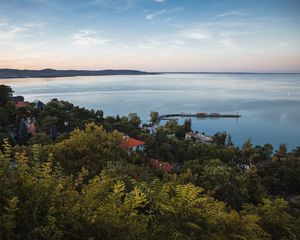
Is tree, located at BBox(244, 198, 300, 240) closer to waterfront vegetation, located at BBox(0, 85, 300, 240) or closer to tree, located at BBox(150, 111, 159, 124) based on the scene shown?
waterfront vegetation, located at BBox(0, 85, 300, 240)

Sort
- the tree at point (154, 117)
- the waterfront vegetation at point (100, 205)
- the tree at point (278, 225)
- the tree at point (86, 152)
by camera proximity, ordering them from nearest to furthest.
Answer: the waterfront vegetation at point (100, 205)
the tree at point (278, 225)
the tree at point (86, 152)
the tree at point (154, 117)

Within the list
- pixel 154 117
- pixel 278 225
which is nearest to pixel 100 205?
pixel 278 225

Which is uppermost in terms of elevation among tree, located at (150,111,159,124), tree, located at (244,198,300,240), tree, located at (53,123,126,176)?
tree, located at (53,123,126,176)

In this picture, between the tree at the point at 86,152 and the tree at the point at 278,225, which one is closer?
the tree at the point at 278,225

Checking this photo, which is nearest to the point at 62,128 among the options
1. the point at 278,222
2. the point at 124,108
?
the point at 278,222

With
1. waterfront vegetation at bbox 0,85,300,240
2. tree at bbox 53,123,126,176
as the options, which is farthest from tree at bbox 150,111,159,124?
tree at bbox 53,123,126,176

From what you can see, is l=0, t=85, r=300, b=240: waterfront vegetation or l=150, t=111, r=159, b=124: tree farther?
l=150, t=111, r=159, b=124: tree

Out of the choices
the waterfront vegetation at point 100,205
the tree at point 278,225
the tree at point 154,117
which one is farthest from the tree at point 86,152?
A: the tree at point 154,117

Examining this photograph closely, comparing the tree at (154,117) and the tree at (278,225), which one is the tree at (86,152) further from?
the tree at (154,117)

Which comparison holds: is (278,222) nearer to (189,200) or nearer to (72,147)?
(189,200)

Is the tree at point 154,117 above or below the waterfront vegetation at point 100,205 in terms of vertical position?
below

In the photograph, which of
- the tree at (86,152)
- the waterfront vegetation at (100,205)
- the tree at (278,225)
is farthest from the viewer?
the tree at (86,152)
